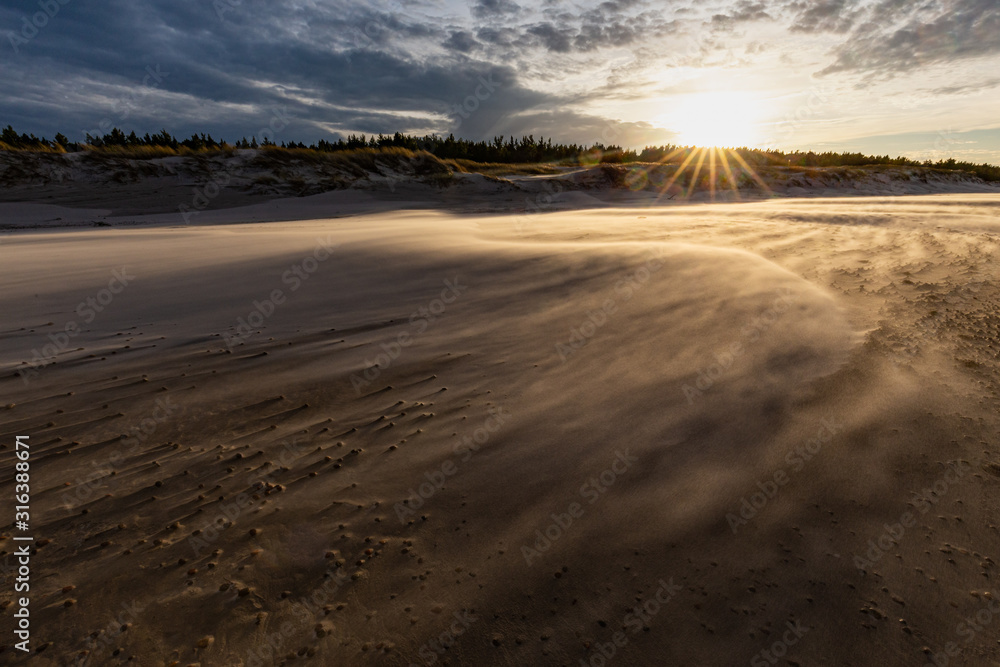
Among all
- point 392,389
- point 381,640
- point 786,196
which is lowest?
point 381,640

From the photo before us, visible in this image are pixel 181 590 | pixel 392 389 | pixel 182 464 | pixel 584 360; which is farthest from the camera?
pixel 584 360

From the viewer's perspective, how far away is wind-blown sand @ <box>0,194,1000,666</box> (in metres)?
1.70

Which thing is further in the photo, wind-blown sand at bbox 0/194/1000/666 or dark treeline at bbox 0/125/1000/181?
dark treeline at bbox 0/125/1000/181

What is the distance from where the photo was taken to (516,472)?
247cm

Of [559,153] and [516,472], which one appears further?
[559,153]

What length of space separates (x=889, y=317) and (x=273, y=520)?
492cm

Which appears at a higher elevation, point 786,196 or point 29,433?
point 786,196

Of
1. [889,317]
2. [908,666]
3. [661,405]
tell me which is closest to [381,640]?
[908,666]

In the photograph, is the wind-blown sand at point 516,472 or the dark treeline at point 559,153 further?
the dark treeline at point 559,153

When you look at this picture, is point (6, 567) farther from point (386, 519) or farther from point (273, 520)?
point (386, 519)

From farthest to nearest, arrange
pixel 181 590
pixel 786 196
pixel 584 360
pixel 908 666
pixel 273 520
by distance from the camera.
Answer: pixel 786 196
pixel 584 360
pixel 273 520
pixel 181 590
pixel 908 666

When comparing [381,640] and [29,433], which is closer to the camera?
[381,640]

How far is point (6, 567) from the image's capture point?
6.15ft

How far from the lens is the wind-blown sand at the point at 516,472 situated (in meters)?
1.70
